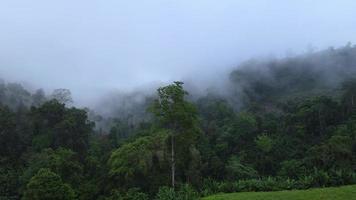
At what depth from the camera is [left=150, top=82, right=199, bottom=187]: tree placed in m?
40.4

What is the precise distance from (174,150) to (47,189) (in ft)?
34.5

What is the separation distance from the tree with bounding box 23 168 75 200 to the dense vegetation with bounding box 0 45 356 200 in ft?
0.26

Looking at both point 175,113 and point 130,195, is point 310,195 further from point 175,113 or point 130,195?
point 130,195

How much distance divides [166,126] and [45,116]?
23541 millimetres

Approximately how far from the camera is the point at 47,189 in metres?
40.8

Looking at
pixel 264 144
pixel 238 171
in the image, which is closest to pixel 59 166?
pixel 238 171

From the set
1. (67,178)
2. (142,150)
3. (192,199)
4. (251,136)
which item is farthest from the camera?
(251,136)

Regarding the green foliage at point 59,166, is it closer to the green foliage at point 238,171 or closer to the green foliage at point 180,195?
the green foliage at point 238,171

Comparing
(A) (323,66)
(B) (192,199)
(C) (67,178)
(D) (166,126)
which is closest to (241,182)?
(B) (192,199)

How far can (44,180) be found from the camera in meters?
41.2

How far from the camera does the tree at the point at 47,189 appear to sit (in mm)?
40750

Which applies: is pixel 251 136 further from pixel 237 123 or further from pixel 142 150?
pixel 142 150

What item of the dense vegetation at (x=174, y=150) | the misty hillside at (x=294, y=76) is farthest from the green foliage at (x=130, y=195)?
the misty hillside at (x=294, y=76)

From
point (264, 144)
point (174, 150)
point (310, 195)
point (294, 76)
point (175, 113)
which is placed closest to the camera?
point (310, 195)
